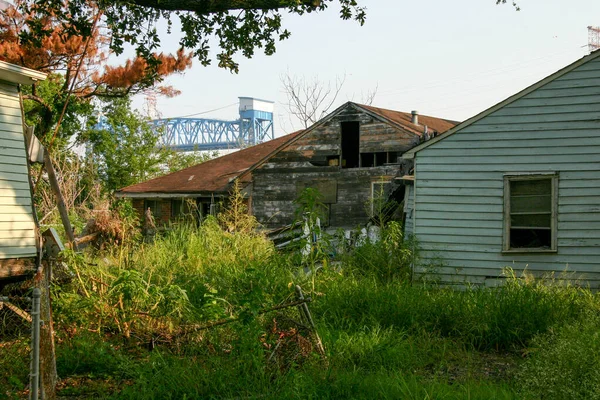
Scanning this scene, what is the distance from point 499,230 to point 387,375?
7.16 metres

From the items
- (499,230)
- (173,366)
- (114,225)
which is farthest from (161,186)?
(173,366)

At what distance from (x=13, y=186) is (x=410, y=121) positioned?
1780 cm

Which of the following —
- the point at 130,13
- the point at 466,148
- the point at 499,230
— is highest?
the point at 130,13

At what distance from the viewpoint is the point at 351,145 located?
24.9 metres

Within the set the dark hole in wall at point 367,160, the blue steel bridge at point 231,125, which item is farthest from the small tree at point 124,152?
the blue steel bridge at point 231,125

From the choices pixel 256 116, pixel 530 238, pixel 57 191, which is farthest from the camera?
pixel 256 116

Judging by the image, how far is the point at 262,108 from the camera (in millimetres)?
157250

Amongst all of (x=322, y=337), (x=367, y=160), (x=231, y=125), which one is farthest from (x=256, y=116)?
(x=322, y=337)

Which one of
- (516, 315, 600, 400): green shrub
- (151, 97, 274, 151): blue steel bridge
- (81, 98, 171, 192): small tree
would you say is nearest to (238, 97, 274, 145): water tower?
(151, 97, 274, 151): blue steel bridge

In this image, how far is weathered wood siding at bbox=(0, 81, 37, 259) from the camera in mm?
11180

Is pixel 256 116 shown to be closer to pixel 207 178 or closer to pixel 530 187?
pixel 207 178

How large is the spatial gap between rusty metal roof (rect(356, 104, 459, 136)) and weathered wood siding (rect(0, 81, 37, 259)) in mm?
13826

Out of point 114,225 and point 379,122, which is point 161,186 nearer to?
point 379,122

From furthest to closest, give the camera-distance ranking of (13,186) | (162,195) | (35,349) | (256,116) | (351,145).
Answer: (256,116) < (162,195) < (351,145) < (13,186) < (35,349)
